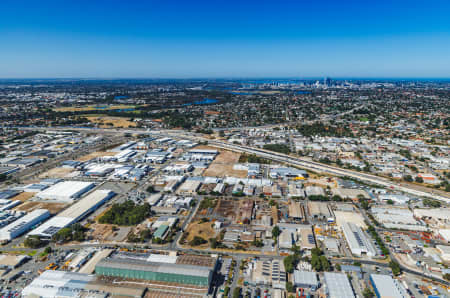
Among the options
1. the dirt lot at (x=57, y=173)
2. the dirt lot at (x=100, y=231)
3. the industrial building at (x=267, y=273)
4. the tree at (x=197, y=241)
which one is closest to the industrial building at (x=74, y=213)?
the dirt lot at (x=100, y=231)

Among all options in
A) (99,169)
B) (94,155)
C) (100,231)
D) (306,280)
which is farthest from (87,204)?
(306,280)

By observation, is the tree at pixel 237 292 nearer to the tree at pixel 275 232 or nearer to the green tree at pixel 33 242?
the tree at pixel 275 232

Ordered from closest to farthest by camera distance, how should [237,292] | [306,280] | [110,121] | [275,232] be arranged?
[237,292] → [306,280] → [275,232] → [110,121]

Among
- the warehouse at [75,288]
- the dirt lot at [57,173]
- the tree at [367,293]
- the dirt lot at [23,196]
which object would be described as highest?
the dirt lot at [57,173]

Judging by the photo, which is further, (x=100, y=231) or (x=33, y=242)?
(x=100, y=231)

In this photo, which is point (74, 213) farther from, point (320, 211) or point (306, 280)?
point (320, 211)

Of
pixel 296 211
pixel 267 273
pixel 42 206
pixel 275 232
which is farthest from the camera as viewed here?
pixel 42 206

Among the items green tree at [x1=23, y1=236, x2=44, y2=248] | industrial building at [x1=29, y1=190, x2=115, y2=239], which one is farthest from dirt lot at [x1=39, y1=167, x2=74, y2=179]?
green tree at [x1=23, y1=236, x2=44, y2=248]
